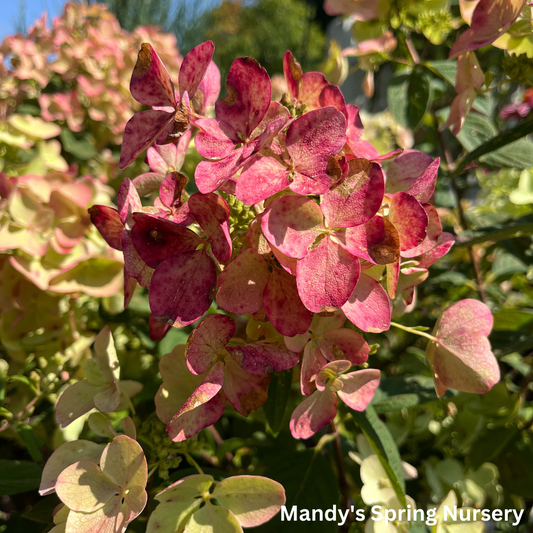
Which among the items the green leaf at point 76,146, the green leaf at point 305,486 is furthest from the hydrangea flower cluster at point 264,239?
the green leaf at point 76,146

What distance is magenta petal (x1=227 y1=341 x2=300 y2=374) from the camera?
368 mm

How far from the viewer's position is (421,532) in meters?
0.56

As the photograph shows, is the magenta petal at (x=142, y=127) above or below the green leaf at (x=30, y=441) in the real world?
above

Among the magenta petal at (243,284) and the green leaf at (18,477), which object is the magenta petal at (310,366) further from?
the green leaf at (18,477)

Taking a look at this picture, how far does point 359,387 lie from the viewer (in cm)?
43

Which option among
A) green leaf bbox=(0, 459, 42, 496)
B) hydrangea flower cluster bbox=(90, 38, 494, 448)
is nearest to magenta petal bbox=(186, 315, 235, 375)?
hydrangea flower cluster bbox=(90, 38, 494, 448)

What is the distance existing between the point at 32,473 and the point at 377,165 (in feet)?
1.84

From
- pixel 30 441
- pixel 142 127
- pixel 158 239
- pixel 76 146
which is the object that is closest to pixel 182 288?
pixel 158 239

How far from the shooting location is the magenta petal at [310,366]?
40 cm

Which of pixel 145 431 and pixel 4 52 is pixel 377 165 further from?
pixel 4 52

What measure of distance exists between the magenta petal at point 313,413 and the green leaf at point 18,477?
0.36m

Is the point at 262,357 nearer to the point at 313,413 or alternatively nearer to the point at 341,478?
the point at 313,413

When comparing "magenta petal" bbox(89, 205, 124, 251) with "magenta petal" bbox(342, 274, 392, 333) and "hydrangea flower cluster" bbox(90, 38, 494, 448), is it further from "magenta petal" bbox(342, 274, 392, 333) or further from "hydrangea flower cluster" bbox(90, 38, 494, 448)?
"magenta petal" bbox(342, 274, 392, 333)

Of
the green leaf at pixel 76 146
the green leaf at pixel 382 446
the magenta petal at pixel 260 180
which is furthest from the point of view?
the green leaf at pixel 76 146
